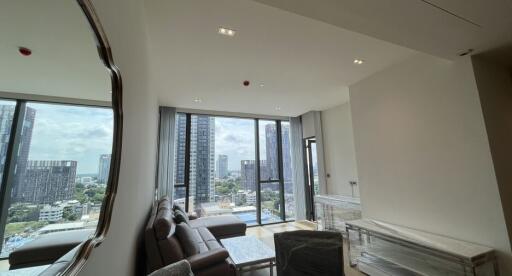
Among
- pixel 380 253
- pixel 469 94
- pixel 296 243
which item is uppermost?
pixel 469 94

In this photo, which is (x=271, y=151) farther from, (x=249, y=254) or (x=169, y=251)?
(x=169, y=251)

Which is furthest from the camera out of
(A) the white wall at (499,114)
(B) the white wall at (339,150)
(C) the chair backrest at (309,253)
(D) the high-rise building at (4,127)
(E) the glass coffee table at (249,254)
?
(B) the white wall at (339,150)

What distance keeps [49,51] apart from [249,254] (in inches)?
108

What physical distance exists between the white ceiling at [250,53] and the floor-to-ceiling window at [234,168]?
3.68ft

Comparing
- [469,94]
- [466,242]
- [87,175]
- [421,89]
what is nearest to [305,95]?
[421,89]

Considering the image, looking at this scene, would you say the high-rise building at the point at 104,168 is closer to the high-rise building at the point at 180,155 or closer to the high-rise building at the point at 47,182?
the high-rise building at the point at 47,182

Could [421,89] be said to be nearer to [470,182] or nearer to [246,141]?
[470,182]

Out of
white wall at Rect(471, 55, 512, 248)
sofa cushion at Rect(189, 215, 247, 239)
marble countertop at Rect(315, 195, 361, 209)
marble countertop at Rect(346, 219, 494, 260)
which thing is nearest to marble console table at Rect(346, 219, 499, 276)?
marble countertop at Rect(346, 219, 494, 260)

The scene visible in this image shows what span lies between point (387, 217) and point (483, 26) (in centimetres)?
237

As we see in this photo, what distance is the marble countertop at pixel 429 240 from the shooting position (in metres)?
2.07

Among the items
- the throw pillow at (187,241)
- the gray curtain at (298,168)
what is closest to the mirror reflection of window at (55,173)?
the throw pillow at (187,241)

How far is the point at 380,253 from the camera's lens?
278cm

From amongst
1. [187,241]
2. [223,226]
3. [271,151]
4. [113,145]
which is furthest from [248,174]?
[113,145]

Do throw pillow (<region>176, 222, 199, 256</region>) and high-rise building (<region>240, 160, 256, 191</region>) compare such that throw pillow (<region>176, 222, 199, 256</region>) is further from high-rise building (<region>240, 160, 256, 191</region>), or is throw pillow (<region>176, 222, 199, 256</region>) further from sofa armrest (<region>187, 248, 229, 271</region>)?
high-rise building (<region>240, 160, 256, 191</region>)
